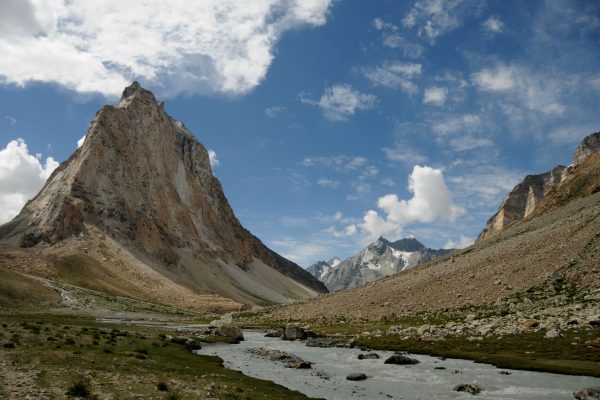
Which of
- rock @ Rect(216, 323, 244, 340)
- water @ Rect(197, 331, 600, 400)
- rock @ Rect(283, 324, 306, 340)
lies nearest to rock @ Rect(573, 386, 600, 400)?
water @ Rect(197, 331, 600, 400)

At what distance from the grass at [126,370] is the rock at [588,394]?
1653 cm

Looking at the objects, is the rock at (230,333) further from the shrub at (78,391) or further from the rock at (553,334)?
the shrub at (78,391)

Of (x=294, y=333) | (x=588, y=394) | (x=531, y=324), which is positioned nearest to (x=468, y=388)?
(x=588, y=394)

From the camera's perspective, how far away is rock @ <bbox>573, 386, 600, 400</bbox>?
27125 mm

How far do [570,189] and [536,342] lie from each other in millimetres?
124848

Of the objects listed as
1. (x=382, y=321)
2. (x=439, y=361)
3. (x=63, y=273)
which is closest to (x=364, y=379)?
(x=439, y=361)

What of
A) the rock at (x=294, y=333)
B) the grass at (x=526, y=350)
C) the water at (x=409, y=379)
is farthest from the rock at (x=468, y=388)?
the rock at (x=294, y=333)

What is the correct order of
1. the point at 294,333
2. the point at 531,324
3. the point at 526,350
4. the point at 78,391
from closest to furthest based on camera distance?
the point at 78,391 < the point at 526,350 < the point at 531,324 < the point at 294,333

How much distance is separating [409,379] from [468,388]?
597 centimetres

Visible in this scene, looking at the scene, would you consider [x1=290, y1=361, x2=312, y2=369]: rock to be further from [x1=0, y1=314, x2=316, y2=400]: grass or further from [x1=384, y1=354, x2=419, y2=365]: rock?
[x1=384, y1=354, x2=419, y2=365]: rock

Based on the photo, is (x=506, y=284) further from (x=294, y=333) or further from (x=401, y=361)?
(x=401, y=361)

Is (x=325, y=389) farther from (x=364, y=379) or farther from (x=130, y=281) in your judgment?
(x=130, y=281)

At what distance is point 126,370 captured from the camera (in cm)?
3219

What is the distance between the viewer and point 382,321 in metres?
82.5
